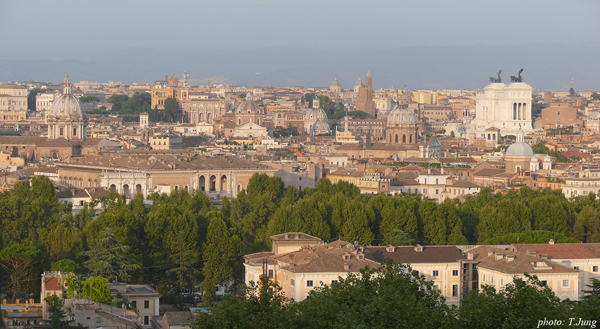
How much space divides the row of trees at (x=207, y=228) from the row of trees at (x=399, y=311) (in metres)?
13.0

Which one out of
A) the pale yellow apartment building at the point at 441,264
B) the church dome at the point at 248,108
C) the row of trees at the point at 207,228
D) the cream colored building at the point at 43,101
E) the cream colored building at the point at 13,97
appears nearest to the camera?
the pale yellow apartment building at the point at 441,264

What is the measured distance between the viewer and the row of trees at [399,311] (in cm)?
2614

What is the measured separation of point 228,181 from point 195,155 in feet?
20.2

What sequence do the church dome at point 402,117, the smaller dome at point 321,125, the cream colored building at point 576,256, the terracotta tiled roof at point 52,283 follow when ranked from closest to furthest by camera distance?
the terracotta tiled roof at point 52,283 < the cream colored building at point 576,256 < the church dome at point 402,117 < the smaller dome at point 321,125

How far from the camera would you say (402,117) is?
4815 inches

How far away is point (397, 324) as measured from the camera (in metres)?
26.7

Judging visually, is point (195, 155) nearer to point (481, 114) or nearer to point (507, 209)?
point (507, 209)

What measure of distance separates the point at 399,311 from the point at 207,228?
21.1 metres

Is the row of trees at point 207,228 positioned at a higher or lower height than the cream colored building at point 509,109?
lower

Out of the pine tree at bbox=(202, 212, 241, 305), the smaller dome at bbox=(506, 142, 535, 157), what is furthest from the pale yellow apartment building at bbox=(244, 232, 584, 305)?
the smaller dome at bbox=(506, 142, 535, 157)

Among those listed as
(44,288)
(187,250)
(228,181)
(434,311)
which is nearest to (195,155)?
(228,181)

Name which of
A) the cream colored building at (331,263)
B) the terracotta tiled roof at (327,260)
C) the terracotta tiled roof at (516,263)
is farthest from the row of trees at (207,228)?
the terracotta tiled roof at (516,263)

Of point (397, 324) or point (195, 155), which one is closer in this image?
point (397, 324)

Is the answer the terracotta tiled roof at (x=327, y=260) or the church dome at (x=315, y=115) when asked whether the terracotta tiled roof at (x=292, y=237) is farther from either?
the church dome at (x=315, y=115)
